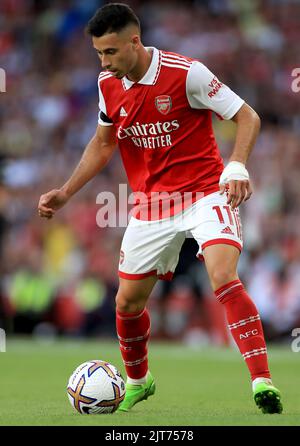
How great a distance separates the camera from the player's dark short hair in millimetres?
6676

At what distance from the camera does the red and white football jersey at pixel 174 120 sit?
684cm

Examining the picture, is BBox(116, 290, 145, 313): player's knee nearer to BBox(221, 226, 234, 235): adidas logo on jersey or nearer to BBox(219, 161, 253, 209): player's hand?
BBox(221, 226, 234, 235): adidas logo on jersey

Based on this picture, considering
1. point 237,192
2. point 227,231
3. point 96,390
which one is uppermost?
point 237,192

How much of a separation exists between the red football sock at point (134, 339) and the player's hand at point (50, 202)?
2.61ft

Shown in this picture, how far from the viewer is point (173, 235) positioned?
6.95m

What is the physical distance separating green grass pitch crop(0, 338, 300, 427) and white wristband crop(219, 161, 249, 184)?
1.35 m

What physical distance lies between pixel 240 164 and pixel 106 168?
11496 mm

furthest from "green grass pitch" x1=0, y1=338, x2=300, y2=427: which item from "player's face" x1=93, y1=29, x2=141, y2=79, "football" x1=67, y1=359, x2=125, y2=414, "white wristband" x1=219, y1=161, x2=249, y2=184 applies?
"player's face" x1=93, y1=29, x2=141, y2=79

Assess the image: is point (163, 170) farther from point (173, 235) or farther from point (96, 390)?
point (96, 390)

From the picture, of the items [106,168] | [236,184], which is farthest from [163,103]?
[106,168]

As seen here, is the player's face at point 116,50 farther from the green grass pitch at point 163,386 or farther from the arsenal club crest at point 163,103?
the green grass pitch at point 163,386
